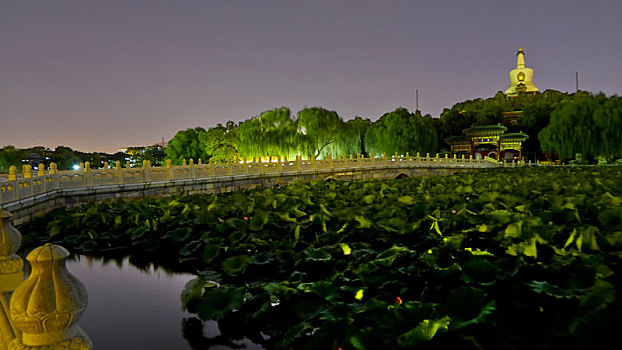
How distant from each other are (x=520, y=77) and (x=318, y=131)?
5021 cm

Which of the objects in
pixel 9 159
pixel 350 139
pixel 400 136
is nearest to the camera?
pixel 400 136

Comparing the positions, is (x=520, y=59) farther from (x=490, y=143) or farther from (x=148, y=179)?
(x=148, y=179)

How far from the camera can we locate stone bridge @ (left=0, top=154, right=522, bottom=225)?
10.5 m

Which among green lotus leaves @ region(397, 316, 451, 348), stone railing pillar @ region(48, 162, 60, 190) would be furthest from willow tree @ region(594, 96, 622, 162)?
green lotus leaves @ region(397, 316, 451, 348)

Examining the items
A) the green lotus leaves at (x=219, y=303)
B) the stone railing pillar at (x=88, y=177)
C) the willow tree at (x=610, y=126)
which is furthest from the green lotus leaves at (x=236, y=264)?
the willow tree at (x=610, y=126)

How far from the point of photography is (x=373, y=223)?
4.54 m

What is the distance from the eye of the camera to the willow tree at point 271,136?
36.2 meters

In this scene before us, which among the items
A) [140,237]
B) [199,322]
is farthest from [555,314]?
[140,237]

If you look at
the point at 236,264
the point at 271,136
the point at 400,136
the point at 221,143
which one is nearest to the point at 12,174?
the point at 236,264

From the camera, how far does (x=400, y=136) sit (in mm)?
36938

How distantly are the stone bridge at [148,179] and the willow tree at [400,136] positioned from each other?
734cm

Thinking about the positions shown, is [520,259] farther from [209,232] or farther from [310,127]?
[310,127]

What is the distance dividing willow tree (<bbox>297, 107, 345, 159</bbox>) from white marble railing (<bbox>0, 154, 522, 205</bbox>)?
8.28 m

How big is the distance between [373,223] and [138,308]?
299 cm
